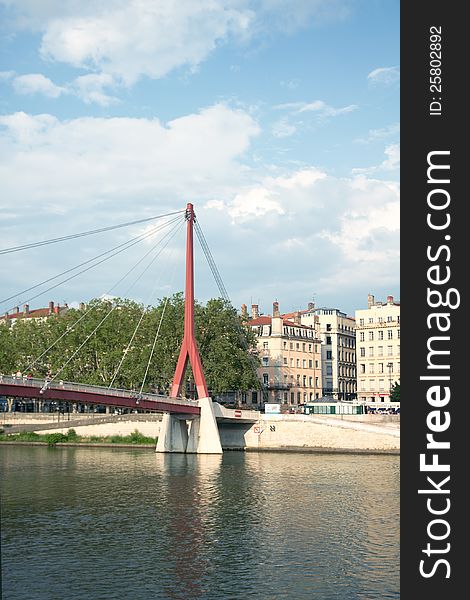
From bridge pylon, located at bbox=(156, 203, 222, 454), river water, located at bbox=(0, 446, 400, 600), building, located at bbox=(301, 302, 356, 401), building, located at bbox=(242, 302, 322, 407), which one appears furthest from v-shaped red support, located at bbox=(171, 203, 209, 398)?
building, located at bbox=(301, 302, 356, 401)

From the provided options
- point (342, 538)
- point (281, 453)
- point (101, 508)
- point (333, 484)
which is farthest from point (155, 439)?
point (342, 538)

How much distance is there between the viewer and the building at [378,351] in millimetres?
109188

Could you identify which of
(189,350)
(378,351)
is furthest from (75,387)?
(378,351)

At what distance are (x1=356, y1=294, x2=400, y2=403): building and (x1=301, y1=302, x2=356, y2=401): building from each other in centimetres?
1249

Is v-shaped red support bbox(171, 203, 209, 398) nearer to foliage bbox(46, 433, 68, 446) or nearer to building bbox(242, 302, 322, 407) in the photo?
foliage bbox(46, 433, 68, 446)

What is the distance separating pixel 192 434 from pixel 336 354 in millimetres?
57962

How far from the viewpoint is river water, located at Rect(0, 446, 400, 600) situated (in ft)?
82.4

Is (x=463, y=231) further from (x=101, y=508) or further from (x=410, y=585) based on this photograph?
(x=101, y=508)

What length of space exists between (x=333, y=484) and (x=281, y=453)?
24232 mm

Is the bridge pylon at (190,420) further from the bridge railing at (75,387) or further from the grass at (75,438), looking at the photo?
the grass at (75,438)

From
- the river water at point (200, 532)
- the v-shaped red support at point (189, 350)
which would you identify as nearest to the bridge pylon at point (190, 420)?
the v-shaped red support at point (189, 350)

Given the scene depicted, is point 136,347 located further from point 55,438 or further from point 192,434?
point 192,434

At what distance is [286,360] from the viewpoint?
11669cm

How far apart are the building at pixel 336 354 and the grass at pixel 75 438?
167 feet
